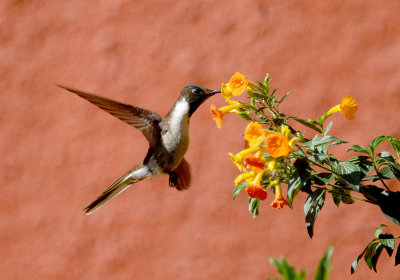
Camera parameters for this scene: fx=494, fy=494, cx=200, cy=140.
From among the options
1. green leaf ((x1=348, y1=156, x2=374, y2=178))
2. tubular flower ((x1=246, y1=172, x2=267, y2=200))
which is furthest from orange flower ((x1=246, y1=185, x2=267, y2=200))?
green leaf ((x1=348, y1=156, x2=374, y2=178))

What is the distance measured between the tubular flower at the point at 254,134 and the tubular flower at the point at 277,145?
0.17 feet

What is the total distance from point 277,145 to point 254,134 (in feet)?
0.23

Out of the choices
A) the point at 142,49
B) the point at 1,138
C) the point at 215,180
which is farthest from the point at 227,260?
the point at 1,138

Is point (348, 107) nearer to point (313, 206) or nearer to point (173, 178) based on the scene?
point (313, 206)

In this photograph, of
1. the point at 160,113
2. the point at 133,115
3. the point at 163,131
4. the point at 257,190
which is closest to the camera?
the point at 257,190

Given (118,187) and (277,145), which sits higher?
(118,187)

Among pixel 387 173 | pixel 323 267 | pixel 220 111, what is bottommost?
pixel 323 267

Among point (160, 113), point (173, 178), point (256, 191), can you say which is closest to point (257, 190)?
point (256, 191)

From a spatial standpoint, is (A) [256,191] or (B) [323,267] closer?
(B) [323,267]

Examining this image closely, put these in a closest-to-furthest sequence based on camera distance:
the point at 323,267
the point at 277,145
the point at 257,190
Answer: the point at 323,267
the point at 277,145
the point at 257,190

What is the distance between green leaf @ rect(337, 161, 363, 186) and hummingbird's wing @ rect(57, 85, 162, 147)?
1.93 feet

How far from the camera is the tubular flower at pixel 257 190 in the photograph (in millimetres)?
1063

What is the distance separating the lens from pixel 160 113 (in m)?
2.38

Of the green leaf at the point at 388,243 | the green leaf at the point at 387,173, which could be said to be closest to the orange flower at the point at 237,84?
the green leaf at the point at 387,173
